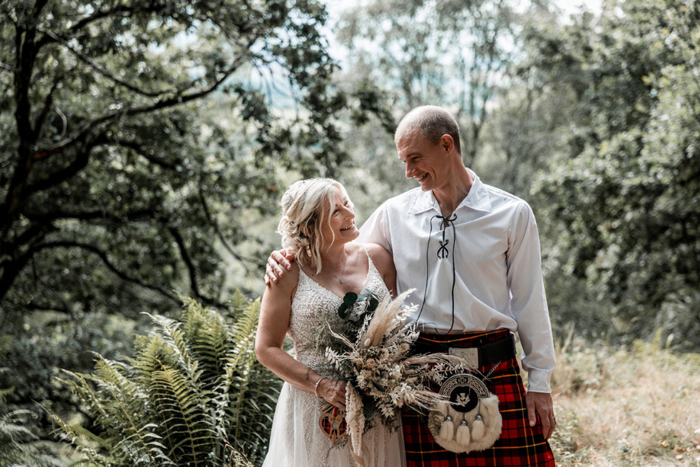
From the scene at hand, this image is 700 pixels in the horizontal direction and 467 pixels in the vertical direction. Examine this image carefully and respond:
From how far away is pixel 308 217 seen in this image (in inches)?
113

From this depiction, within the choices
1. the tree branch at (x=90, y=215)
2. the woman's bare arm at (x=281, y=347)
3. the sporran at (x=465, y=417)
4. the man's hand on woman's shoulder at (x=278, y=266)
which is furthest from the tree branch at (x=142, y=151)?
the sporran at (x=465, y=417)

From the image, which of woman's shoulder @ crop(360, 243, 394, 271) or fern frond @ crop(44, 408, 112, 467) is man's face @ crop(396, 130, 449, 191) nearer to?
woman's shoulder @ crop(360, 243, 394, 271)

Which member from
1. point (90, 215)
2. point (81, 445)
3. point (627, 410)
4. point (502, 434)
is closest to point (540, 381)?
point (502, 434)

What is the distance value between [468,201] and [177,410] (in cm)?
228

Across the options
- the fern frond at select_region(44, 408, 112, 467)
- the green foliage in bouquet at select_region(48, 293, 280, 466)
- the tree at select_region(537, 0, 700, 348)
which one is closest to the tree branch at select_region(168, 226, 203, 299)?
the green foliage in bouquet at select_region(48, 293, 280, 466)

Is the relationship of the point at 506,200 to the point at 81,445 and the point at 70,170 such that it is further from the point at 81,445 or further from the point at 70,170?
the point at 70,170

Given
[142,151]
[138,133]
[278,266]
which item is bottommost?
[278,266]

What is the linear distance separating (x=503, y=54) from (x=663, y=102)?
35.3ft

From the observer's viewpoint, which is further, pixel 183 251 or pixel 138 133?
pixel 183 251

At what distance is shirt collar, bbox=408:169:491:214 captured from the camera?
2.91 m

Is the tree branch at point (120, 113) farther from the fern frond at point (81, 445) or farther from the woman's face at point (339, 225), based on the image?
the woman's face at point (339, 225)

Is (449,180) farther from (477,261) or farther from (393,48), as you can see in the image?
(393,48)

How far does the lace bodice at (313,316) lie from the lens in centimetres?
277

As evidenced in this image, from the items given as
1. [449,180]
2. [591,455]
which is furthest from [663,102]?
[449,180]
